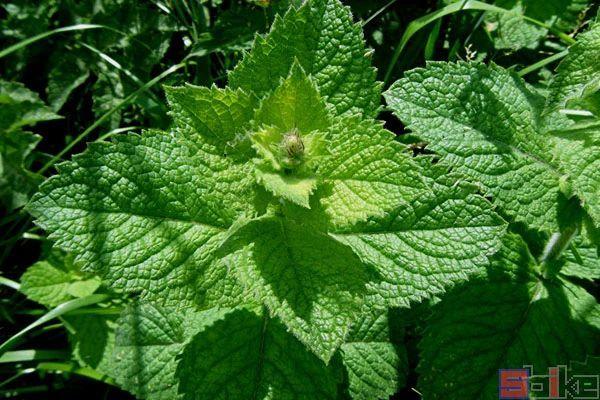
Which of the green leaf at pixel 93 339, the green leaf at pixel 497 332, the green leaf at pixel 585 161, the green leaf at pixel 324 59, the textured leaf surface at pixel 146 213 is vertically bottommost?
the green leaf at pixel 93 339

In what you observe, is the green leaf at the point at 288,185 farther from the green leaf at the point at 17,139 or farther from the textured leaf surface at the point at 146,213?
the green leaf at the point at 17,139

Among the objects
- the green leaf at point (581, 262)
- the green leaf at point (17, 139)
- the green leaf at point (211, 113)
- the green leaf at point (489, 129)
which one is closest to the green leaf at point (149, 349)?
the green leaf at point (211, 113)

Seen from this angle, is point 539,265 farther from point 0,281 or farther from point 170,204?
point 0,281

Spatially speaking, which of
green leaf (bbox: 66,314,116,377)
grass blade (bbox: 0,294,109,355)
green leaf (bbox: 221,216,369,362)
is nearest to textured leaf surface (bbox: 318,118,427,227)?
green leaf (bbox: 221,216,369,362)

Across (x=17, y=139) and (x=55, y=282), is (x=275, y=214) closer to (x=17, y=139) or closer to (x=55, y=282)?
(x=55, y=282)

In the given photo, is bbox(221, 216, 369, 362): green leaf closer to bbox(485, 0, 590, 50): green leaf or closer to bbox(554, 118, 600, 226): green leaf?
bbox(554, 118, 600, 226): green leaf

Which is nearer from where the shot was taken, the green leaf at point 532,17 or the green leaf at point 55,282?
the green leaf at point 55,282

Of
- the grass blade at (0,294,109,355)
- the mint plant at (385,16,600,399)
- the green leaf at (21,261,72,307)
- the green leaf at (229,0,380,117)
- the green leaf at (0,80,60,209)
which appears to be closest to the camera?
the green leaf at (229,0,380,117)
